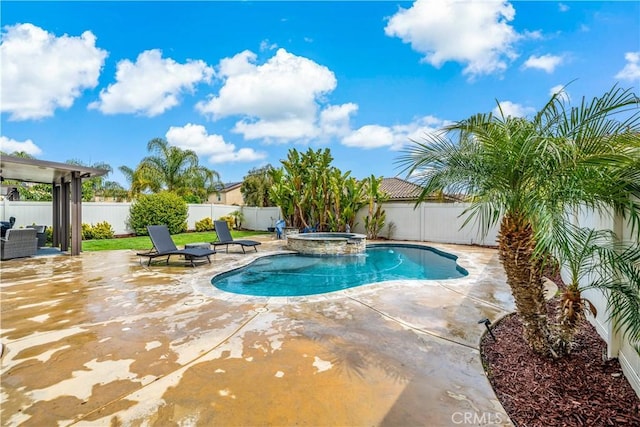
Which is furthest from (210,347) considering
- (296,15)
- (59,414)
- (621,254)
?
(296,15)

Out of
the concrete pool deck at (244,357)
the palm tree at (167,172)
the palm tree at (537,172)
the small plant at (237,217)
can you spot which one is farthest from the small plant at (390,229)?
the palm tree at (167,172)

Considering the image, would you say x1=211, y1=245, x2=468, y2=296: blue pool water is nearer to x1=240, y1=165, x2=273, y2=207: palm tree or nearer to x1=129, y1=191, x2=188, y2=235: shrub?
x1=129, y1=191, x2=188, y2=235: shrub

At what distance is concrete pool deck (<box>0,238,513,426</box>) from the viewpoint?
2.75 m

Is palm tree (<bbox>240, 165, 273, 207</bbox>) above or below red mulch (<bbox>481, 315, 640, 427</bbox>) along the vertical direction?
above

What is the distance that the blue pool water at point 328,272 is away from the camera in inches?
330

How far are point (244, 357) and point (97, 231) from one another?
17.6 m

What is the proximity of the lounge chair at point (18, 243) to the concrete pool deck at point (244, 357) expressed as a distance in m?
5.32

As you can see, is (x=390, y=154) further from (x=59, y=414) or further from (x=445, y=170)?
(x=59, y=414)

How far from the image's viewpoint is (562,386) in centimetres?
326

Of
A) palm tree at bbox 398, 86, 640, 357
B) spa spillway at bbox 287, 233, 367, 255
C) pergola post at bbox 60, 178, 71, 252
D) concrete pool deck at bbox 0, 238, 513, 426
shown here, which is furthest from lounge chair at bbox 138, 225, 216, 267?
palm tree at bbox 398, 86, 640, 357

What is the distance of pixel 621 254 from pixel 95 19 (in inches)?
636

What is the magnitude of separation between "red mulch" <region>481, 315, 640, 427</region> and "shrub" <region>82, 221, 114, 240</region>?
19.5 m

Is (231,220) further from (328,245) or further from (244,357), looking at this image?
(244,357)

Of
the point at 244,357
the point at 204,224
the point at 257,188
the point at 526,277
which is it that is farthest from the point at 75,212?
the point at 257,188
